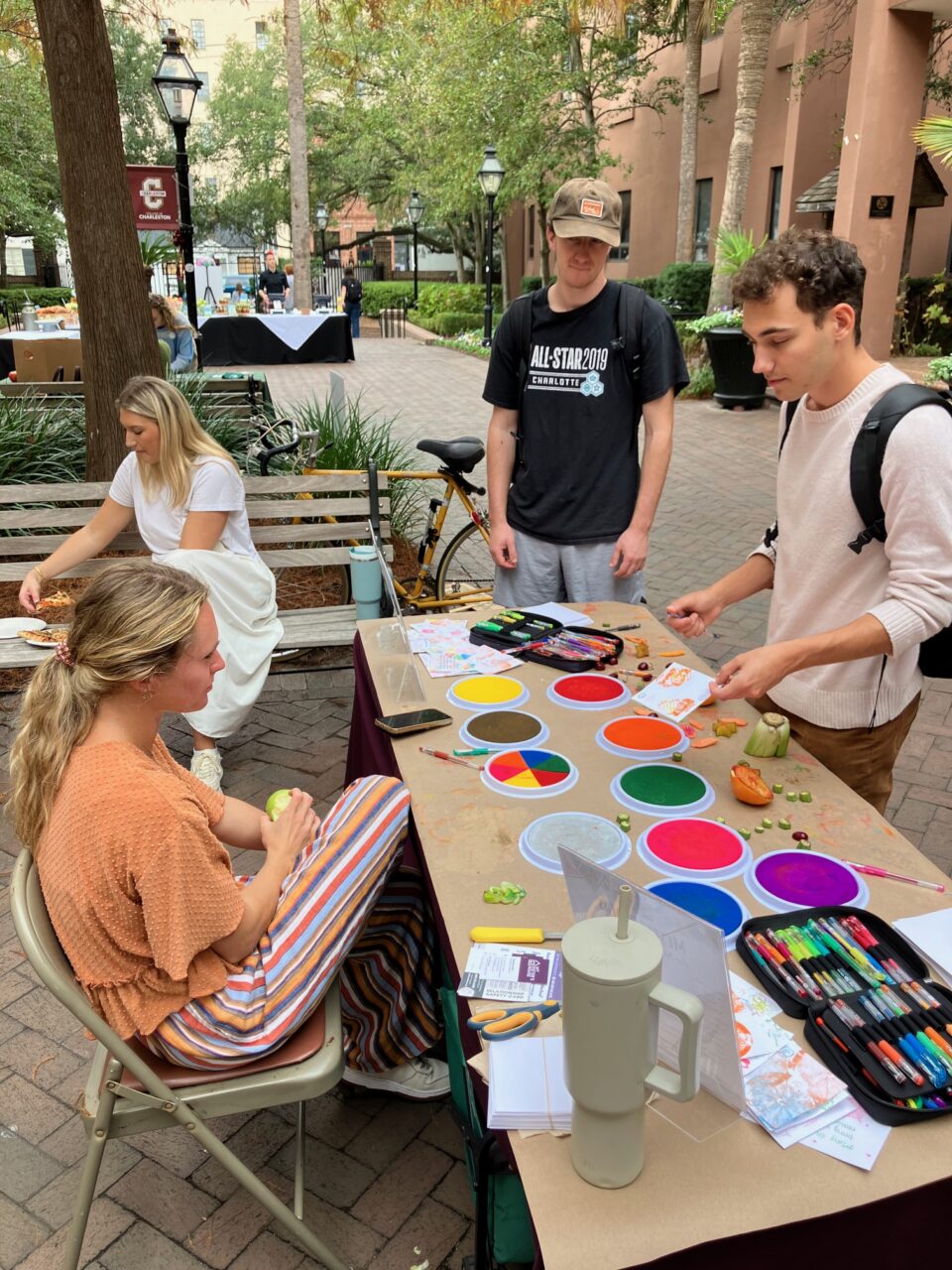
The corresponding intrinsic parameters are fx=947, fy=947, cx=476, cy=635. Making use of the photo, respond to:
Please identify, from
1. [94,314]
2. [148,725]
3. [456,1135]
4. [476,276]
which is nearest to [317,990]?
[148,725]

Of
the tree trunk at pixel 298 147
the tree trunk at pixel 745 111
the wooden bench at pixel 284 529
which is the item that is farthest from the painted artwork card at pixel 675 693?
the tree trunk at pixel 298 147

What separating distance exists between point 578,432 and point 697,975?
94.2 inches

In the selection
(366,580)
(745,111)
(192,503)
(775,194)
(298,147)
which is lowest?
(366,580)

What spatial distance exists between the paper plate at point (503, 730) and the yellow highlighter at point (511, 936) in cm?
70

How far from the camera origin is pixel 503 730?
7.85 ft

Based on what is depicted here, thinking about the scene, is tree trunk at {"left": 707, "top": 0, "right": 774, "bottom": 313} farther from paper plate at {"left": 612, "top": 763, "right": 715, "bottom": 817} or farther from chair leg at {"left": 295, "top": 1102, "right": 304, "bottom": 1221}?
chair leg at {"left": 295, "top": 1102, "right": 304, "bottom": 1221}

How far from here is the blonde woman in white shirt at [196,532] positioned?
3.65m

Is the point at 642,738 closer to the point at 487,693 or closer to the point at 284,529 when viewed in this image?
the point at 487,693

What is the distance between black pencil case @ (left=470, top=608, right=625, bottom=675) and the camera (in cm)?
275

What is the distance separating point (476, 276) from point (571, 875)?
33.0 metres

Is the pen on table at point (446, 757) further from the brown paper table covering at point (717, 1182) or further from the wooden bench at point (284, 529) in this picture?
the wooden bench at point (284, 529)

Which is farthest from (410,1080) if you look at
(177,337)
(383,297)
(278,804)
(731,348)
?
(383,297)

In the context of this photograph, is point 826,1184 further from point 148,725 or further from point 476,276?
point 476,276

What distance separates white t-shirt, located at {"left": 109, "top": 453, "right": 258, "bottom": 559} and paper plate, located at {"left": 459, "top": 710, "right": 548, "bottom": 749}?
1.80m
